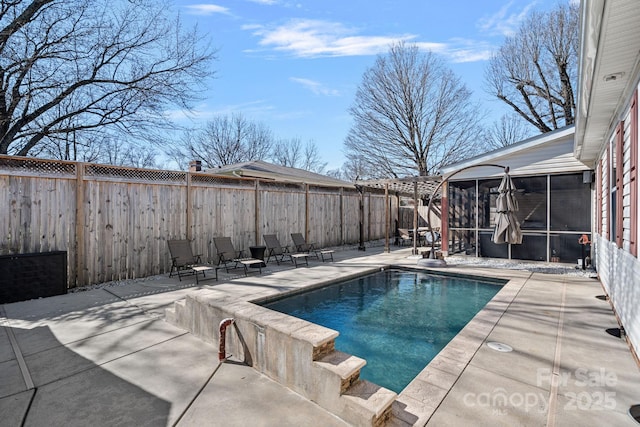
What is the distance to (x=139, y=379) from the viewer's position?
2822 mm

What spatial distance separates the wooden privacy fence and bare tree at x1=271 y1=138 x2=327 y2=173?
24022 millimetres

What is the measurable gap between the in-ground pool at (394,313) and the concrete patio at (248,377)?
0.57 meters

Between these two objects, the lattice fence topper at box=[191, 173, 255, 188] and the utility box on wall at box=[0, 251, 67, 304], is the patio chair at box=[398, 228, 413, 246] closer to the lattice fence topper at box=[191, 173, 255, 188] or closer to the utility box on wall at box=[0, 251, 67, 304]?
the lattice fence topper at box=[191, 173, 255, 188]

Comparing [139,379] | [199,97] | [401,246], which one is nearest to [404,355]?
[139,379]

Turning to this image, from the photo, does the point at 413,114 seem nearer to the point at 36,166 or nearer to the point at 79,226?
the point at 79,226

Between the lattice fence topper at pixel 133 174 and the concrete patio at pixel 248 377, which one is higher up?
the lattice fence topper at pixel 133 174

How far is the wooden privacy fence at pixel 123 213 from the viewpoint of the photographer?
5480 millimetres

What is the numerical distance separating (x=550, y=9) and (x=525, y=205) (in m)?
13.1

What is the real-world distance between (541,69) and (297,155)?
76.7ft

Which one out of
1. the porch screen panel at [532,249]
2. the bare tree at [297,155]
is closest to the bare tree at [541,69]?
the porch screen panel at [532,249]

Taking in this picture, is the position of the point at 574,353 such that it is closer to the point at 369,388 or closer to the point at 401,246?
the point at 369,388

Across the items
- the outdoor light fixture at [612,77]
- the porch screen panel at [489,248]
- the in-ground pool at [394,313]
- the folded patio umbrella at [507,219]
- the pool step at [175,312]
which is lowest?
the in-ground pool at [394,313]

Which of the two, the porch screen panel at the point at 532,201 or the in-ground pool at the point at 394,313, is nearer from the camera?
the in-ground pool at the point at 394,313

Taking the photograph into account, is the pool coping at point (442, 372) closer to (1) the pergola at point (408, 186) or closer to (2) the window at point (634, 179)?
(2) the window at point (634, 179)
